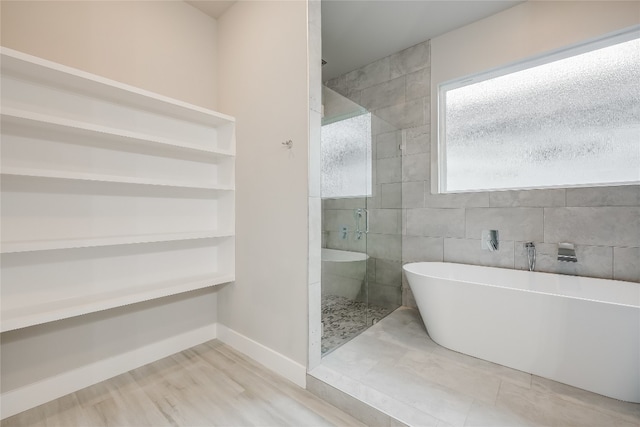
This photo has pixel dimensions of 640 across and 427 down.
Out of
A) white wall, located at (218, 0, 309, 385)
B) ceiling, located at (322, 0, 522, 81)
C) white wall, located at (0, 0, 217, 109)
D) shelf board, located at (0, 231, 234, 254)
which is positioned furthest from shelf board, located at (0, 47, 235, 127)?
ceiling, located at (322, 0, 522, 81)

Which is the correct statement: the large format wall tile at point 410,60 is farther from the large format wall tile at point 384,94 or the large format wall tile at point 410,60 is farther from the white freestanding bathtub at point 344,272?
the white freestanding bathtub at point 344,272

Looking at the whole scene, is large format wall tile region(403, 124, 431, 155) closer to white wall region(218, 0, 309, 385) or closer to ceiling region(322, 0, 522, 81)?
ceiling region(322, 0, 522, 81)

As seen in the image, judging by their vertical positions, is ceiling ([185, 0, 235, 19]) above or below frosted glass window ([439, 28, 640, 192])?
above

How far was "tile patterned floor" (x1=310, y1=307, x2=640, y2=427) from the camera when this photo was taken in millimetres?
1238

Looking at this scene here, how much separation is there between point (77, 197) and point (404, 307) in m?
2.66

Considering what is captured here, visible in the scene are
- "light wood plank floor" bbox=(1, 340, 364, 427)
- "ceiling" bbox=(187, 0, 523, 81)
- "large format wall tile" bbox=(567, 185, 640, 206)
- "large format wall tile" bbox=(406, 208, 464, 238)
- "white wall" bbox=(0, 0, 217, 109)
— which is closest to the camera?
"light wood plank floor" bbox=(1, 340, 364, 427)

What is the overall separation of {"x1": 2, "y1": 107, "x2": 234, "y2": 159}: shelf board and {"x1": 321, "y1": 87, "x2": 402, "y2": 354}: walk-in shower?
1.02m

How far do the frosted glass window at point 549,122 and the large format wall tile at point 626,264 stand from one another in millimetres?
464

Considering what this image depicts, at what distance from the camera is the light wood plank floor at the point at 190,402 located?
1324 mm

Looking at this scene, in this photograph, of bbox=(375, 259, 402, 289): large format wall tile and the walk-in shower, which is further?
bbox=(375, 259, 402, 289): large format wall tile

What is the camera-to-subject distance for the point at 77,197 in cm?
153

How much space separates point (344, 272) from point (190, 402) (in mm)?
1380

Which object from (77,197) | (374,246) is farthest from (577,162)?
Result: (77,197)

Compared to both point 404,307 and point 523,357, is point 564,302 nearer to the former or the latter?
point 523,357
